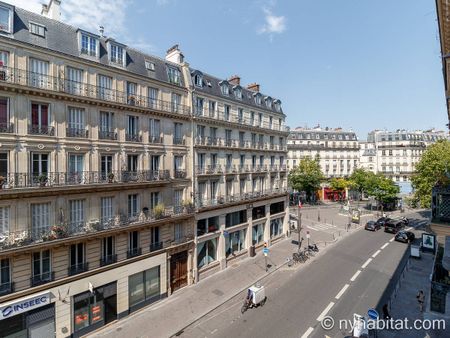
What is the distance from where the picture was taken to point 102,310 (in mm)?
17188

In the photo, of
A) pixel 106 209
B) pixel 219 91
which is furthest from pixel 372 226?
pixel 106 209

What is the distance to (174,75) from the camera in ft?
76.1

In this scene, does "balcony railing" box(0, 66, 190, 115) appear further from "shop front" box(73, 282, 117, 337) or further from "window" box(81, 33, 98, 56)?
"shop front" box(73, 282, 117, 337)

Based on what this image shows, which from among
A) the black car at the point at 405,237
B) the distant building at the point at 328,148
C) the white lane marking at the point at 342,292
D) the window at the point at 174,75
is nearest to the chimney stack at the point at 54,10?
the window at the point at 174,75

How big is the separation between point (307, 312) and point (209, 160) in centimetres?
1519

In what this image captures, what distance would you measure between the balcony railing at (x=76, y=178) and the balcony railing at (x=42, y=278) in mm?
5103

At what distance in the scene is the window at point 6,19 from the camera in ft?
45.3

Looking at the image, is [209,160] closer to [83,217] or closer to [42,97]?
[83,217]

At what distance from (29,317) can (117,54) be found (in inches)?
686

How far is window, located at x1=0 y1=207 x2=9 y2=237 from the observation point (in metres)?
13.4

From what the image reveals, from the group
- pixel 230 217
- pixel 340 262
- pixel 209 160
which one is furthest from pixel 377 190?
pixel 209 160

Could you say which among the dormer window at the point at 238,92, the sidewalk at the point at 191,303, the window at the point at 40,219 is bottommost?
the sidewalk at the point at 191,303

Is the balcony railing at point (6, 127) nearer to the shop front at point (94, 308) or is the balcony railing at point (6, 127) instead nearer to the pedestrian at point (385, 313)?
the shop front at point (94, 308)

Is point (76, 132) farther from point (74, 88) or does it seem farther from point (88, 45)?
point (88, 45)
